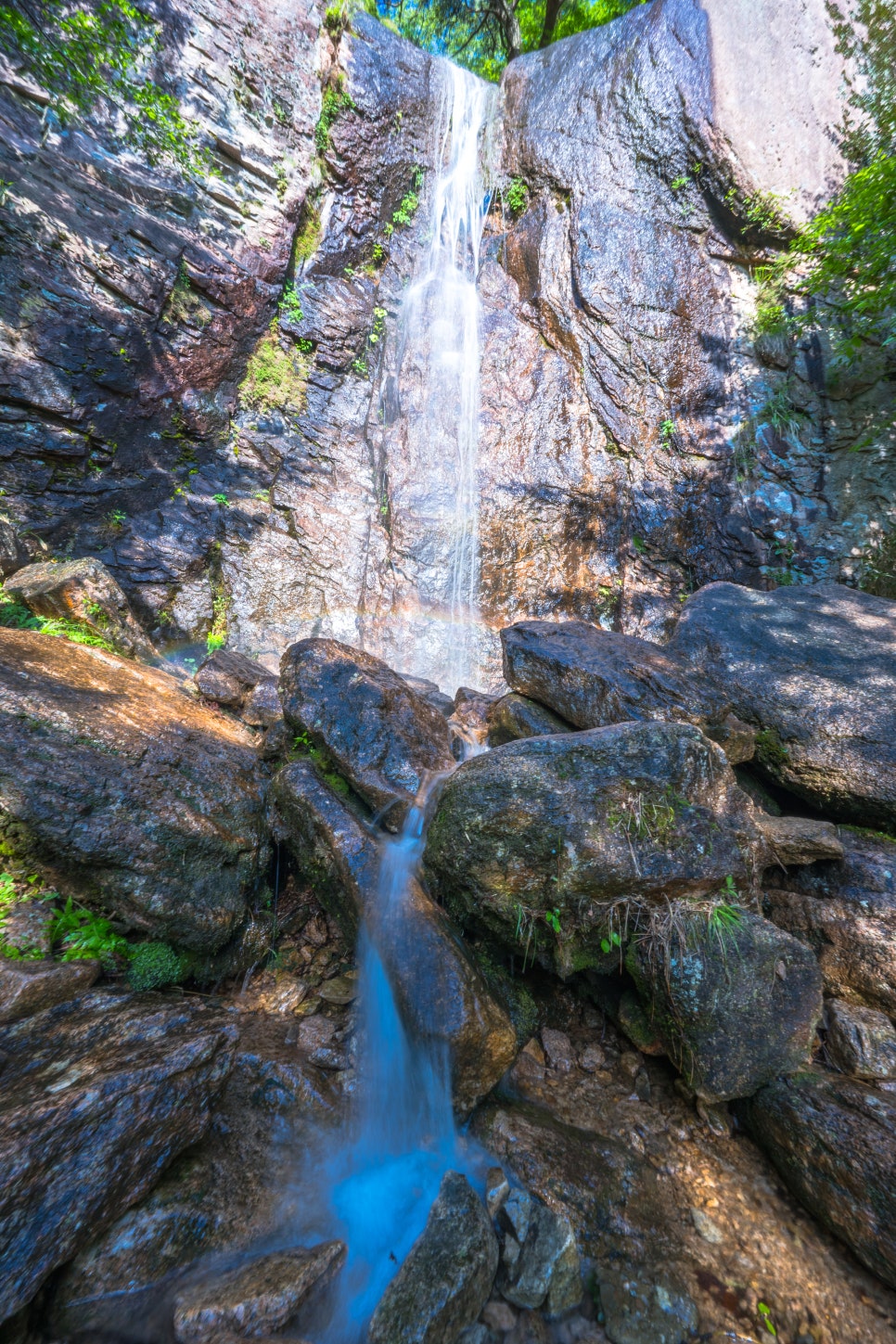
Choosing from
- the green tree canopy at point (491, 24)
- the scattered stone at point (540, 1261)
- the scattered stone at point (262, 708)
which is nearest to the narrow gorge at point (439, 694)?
the scattered stone at point (540, 1261)

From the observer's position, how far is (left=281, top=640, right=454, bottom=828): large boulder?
14.7ft

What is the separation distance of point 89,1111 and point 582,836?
271cm

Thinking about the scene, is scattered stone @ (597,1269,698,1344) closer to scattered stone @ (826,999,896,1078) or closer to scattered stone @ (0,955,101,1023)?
scattered stone @ (826,999,896,1078)

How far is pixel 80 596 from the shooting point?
5711mm

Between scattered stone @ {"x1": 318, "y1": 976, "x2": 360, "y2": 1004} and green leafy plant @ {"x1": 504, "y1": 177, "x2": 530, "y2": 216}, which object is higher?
green leafy plant @ {"x1": 504, "y1": 177, "x2": 530, "y2": 216}

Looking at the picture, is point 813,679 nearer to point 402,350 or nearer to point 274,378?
point 274,378

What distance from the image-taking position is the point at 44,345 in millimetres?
6746

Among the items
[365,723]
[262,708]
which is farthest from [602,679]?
[262,708]

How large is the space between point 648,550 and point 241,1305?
31.0 ft

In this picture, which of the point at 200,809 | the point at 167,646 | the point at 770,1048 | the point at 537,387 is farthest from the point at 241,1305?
the point at 537,387

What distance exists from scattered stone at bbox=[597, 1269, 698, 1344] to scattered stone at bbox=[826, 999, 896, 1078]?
60.9 inches

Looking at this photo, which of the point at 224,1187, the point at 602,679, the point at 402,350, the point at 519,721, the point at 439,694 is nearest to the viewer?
the point at 224,1187

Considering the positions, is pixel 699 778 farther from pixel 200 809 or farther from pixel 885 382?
pixel 885 382

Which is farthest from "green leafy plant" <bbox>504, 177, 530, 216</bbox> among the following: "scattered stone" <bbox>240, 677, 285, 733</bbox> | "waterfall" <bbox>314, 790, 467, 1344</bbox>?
"waterfall" <bbox>314, 790, 467, 1344</bbox>
